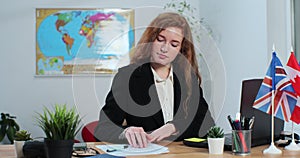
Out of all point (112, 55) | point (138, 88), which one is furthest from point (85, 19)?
point (138, 88)

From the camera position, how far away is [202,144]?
1742 mm

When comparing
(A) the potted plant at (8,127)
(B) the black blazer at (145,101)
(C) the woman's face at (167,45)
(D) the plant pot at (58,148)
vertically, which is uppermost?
(C) the woman's face at (167,45)

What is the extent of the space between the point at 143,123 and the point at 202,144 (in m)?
0.43

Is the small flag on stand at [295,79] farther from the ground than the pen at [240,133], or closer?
farther from the ground

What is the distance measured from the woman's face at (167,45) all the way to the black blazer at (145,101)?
0.10 m

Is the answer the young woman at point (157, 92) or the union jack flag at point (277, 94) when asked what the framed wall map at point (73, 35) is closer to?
the young woman at point (157, 92)

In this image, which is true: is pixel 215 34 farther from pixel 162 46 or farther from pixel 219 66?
pixel 162 46

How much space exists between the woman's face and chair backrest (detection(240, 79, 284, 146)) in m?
0.35

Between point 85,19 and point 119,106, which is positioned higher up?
point 85,19

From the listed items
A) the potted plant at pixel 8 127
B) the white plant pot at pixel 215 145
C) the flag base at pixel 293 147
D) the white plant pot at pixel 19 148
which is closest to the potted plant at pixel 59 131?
the white plant pot at pixel 19 148

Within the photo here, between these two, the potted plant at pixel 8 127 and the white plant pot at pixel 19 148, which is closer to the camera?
the white plant pot at pixel 19 148

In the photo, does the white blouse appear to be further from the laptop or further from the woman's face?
the laptop

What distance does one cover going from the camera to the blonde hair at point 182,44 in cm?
190

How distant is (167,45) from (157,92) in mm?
267
